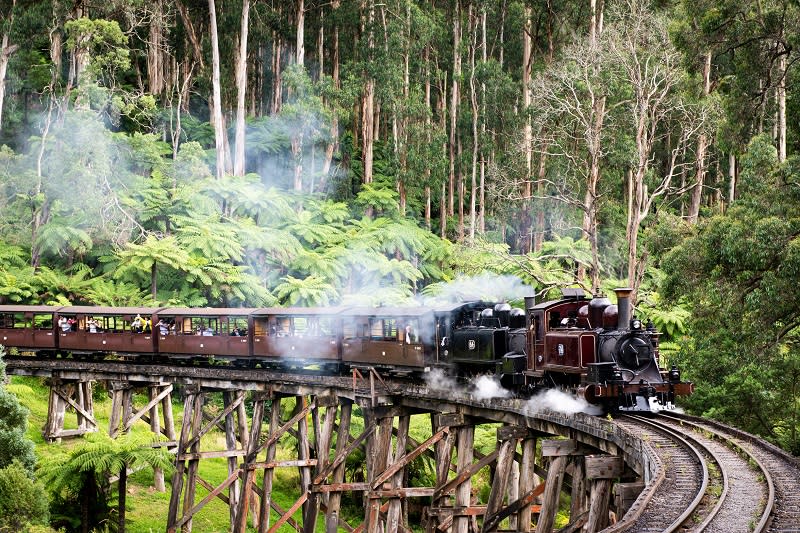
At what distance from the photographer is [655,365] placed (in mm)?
16359

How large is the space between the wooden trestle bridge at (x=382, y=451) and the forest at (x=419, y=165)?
17.9 ft

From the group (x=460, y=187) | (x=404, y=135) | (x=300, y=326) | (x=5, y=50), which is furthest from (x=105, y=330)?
(x=460, y=187)

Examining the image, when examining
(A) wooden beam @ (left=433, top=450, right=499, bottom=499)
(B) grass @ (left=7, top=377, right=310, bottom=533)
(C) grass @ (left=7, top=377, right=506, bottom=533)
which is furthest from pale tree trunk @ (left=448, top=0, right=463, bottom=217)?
(A) wooden beam @ (left=433, top=450, right=499, bottom=499)

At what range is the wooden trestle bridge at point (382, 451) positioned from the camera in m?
15.1

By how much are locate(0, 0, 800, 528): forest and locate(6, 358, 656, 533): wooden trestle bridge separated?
547 centimetres

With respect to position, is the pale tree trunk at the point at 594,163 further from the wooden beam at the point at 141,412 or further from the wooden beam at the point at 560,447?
the wooden beam at the point at 560,447

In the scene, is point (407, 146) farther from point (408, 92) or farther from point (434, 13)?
point (434, 13)

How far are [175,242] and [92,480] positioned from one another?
14.9 meters

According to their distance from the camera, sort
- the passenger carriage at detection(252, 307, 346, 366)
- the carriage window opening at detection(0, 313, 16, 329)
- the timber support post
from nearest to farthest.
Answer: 1. the passenger carriage at detection(252, 307, 346, 366)
2. the timber support post
3. the carriage window opening at detection(0, 313, 16, 329)

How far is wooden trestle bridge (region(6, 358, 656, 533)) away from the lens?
15.1m

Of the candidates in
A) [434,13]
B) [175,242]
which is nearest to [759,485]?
[175,242]

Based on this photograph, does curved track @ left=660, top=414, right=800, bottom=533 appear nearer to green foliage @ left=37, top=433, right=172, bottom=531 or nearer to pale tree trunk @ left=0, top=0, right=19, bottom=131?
green foliage @ left=37, top=433, right=172, bottom=531

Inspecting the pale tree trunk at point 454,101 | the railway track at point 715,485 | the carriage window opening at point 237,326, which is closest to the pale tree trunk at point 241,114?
the pale tree trunk at point 454,101

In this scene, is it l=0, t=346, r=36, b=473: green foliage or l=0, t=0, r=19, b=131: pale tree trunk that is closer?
l=0, t=346, r=36, b=473: green foliage
